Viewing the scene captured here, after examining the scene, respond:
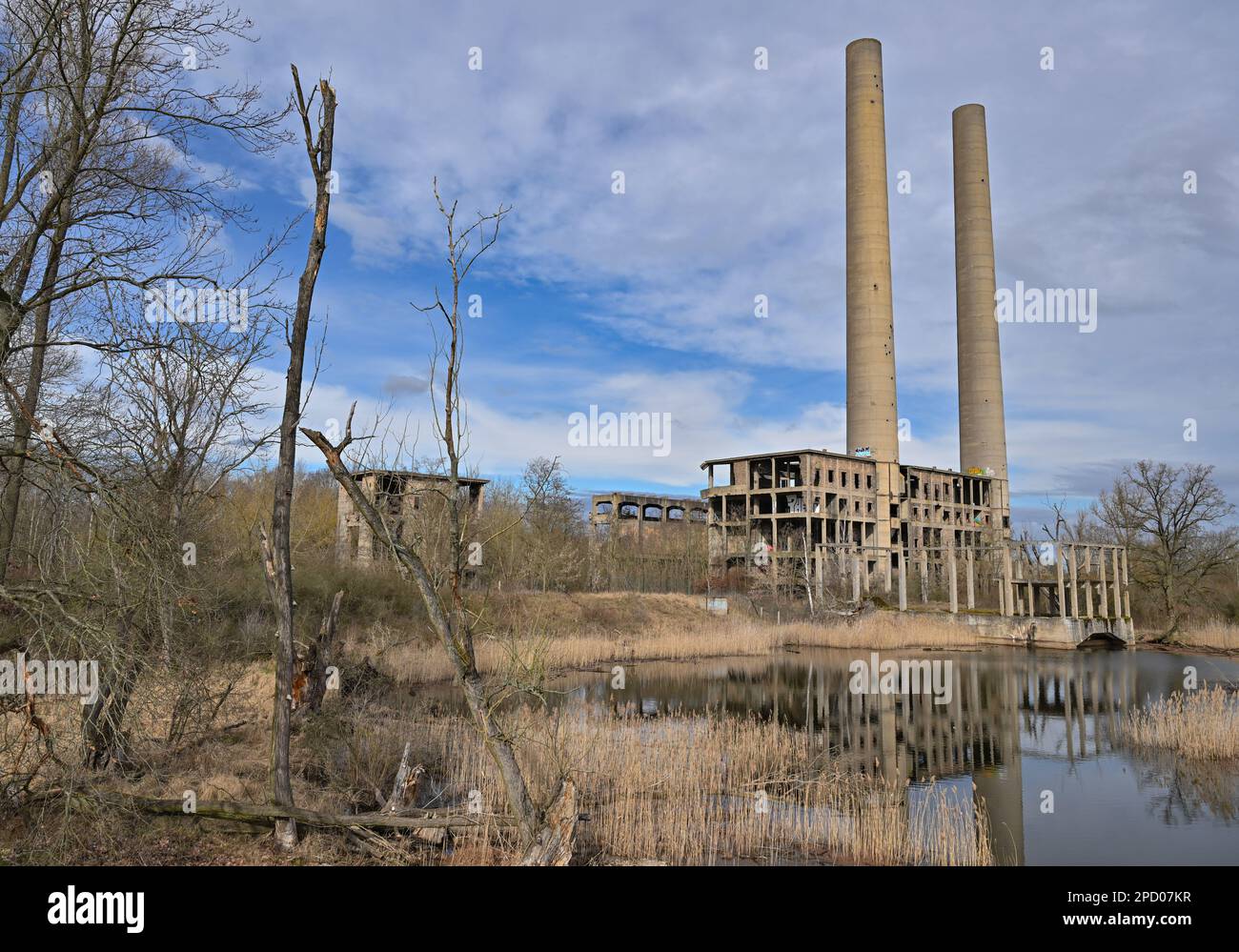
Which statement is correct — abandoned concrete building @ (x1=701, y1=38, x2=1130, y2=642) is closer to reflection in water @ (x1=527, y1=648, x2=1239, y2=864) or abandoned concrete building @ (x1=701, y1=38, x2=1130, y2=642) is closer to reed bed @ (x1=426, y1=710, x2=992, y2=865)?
reflection in water @ (x1=527, y1=648, x2=1239, y2=864)

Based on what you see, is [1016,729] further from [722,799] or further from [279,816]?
[279,816]

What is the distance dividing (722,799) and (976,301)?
218ft

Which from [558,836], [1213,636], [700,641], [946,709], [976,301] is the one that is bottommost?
[946,709]

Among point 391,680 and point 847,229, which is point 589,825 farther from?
point 847,229

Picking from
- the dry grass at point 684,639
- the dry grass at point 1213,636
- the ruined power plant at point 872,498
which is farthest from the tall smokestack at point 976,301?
the dry grass at point 684,639

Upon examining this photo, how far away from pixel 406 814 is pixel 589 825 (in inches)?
85.7

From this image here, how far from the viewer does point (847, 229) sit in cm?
5994

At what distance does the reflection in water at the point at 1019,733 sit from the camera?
11.2 meters

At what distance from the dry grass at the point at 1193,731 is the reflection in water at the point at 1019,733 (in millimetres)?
567

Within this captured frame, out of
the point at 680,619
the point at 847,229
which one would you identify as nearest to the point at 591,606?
the point at 680,619

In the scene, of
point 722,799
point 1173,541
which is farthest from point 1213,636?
point 722,799

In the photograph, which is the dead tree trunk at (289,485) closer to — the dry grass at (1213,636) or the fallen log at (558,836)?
the fallen log at (558,836)

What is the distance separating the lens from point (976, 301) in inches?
2689
